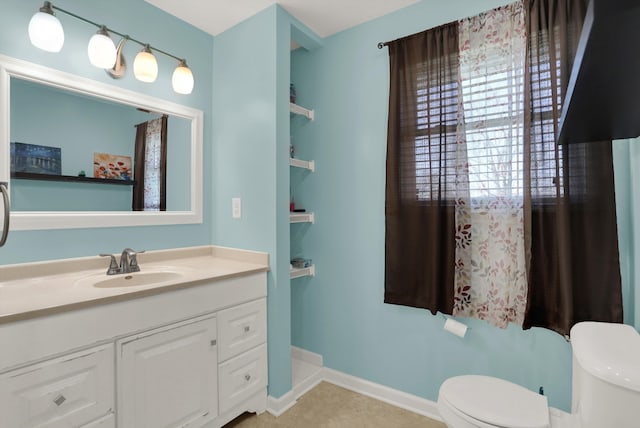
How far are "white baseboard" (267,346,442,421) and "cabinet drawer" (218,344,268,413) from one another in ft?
0.58

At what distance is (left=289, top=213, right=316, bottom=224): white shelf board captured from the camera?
2170 mm

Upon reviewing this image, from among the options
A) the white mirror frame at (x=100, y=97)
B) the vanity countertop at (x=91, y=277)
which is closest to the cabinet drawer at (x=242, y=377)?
the vanity countertop at (x=91, y=277)

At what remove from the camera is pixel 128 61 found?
1.86 meters

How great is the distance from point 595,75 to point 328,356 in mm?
2174

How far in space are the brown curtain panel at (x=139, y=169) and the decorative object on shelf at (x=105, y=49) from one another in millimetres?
317

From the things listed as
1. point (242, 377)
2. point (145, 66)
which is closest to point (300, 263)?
point (242, 377)

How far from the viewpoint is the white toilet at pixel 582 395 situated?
0.79 m

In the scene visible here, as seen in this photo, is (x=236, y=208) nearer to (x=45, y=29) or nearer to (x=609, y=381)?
(x=45, y=29)

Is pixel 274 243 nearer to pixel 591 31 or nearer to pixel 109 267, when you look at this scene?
pixel 109 267

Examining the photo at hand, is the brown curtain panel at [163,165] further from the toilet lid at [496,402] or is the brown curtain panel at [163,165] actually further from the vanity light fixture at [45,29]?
the toilet lid at [496,402]

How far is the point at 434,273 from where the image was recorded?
5.68 feet

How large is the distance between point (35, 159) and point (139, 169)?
1.59 ft

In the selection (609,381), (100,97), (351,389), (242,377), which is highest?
(100,97)

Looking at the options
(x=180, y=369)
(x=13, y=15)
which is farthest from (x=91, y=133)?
(x=180, y=369)
